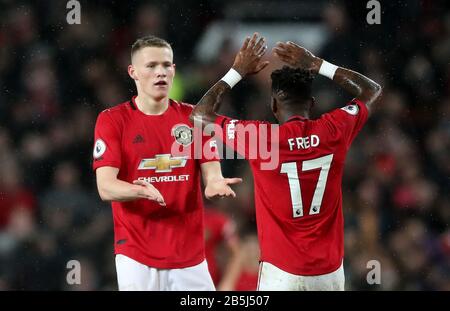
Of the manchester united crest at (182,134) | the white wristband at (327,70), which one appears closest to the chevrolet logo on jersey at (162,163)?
the manchester united crest at (182,134)

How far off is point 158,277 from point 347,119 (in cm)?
155

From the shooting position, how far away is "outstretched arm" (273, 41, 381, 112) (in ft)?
16.4

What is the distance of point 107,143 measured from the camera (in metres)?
5.14

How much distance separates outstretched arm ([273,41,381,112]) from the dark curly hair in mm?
329

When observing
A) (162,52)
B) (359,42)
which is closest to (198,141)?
(162,52)

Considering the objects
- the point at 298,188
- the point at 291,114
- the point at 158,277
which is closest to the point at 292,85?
the point at 291,114

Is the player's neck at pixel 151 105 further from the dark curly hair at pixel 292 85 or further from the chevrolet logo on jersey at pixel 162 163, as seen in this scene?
the dark curly hair at pixel 292 85
